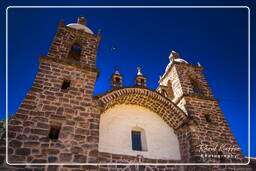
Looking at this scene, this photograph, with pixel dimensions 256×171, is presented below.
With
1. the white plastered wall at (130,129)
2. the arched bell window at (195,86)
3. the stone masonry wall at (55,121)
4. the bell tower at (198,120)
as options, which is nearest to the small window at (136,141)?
the white plastered wall at (130,129)

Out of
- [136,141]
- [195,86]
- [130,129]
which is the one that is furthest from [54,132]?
[195,86]

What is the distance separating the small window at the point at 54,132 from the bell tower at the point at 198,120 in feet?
18.6

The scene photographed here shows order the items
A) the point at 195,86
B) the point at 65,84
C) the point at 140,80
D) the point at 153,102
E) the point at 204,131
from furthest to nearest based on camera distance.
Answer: the point at 195,86 < the point at 140,80 < the point at 153,102 < the point at 204,131 < the point at 65,84

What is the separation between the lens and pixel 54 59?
27.4 feet

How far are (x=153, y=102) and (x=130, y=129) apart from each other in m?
1.99

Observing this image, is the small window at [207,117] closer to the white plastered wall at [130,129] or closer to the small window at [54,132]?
the white plastered wall at [130,129]

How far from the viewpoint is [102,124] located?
8.47 meters

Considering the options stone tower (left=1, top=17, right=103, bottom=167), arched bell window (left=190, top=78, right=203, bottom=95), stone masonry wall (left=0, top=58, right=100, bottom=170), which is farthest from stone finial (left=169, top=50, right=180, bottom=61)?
stone masonry wall (left=0, top=58, right=100, bottom=170)

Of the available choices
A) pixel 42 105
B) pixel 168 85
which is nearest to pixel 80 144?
pixel 42 105

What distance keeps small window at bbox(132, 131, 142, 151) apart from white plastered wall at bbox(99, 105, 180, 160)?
1.05ft

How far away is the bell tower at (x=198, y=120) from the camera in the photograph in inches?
323

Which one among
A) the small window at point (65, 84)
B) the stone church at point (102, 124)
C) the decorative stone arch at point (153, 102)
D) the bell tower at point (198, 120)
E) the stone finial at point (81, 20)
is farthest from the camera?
the stone finial at point (81, 20)

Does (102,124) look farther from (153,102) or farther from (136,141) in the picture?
(153,102)

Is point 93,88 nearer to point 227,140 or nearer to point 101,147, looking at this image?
point 101,147
